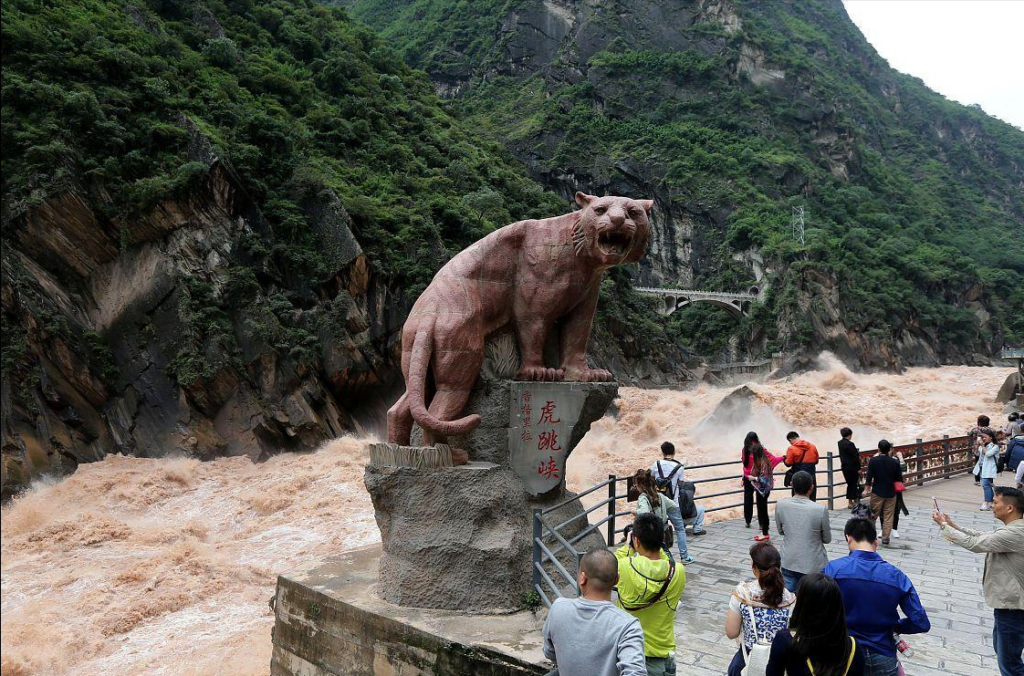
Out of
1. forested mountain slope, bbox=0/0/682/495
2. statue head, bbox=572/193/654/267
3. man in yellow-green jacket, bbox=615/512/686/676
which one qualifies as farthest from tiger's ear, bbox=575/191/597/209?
forested mountain slope, bbox=0/0/682/495

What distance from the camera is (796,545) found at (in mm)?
4414

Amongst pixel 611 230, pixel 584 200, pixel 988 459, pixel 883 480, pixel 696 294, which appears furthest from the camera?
pixel 696 294

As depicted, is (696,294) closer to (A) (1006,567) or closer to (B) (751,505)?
(B) (751,505)

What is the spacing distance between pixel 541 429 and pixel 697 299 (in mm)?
46021

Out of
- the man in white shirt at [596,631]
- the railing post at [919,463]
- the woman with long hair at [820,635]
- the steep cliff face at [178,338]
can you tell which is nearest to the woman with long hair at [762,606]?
the woman with long hair at [820,635]

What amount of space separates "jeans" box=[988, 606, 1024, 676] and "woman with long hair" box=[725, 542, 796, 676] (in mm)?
1612

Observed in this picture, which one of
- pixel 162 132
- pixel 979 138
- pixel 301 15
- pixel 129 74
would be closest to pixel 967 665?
pixel 162 132

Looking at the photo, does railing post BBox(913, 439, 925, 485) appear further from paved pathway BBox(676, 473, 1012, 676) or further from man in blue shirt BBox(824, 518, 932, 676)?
man in blue shirt BBox(824, 518, 932, 676)

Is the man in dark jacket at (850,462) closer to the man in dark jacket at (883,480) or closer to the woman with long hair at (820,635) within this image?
the man in dark jacket at (883,480)

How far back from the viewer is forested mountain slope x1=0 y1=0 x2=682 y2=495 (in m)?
15.2

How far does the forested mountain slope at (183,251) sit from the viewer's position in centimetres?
1521

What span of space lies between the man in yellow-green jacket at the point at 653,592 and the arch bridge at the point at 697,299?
4659 centimetres

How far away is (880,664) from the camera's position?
118 inches

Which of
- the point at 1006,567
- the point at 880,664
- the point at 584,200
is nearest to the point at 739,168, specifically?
the point at 584,200
